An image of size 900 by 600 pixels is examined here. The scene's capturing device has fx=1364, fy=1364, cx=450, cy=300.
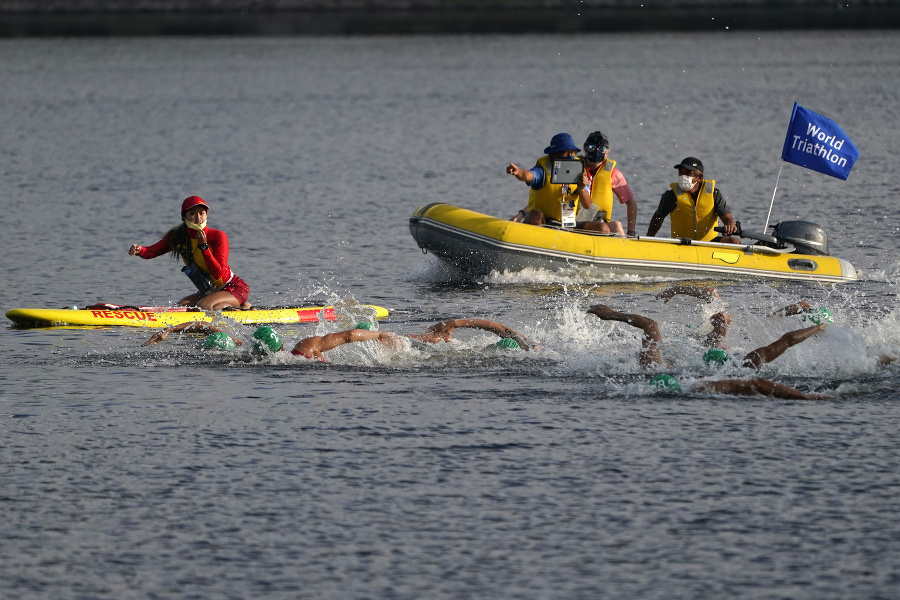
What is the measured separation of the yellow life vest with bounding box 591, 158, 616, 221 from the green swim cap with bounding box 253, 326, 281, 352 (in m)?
5.71

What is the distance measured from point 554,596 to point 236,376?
197 inches

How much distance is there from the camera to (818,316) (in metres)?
11.6

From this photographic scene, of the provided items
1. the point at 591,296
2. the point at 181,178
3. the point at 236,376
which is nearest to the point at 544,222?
the point at 591,296

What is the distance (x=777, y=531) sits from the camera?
755 cm

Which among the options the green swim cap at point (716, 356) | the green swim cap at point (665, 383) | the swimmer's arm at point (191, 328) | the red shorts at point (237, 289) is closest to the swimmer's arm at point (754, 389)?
the green swim cap at point (665, 383)

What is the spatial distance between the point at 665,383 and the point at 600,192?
604 centimetres

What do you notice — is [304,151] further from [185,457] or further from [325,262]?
[185,457]

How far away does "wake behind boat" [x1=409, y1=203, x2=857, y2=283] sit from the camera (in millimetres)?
15664

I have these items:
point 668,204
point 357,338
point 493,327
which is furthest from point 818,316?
point 668,204

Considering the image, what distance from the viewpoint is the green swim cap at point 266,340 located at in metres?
11.5

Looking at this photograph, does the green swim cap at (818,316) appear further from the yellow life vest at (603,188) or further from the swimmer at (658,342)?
the yellow life vest at (603,188)

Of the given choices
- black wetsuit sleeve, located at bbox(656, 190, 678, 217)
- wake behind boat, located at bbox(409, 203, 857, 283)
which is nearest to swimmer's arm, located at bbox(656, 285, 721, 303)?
wake behind boat, located at bbox(409, 203, 857, 283)

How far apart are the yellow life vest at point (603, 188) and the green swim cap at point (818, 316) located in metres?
4.50

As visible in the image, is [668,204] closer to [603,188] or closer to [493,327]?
[603,188]
